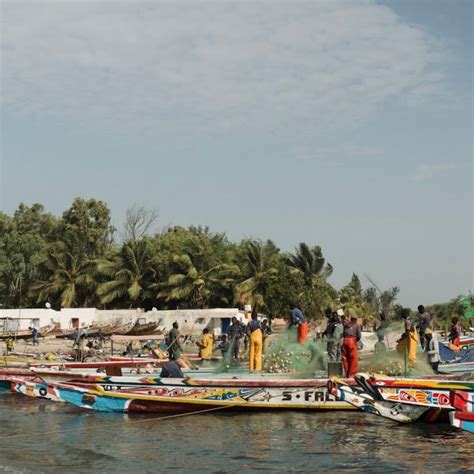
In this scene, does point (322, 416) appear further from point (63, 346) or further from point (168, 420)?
point (63, 346)

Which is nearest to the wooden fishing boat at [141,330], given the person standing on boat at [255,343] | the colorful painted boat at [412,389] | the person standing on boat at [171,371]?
the person standing on boat at [255,343]

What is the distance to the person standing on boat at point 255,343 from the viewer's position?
1758cm

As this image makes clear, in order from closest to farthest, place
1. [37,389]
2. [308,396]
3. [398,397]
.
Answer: [398,397] < [308,396] < [37,389]

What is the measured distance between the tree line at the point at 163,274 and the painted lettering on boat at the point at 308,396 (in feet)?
99.3

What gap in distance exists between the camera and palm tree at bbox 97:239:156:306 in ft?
172

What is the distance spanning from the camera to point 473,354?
819 inches

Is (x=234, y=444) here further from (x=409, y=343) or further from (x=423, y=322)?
(x=423, y=322)

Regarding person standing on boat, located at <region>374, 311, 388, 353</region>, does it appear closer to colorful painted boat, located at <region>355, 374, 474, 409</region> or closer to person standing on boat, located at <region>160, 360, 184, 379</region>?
colorful painted boat, located at <region>355, 374, 474, 409</region>

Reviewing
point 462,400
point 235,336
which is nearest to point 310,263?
point 235,336

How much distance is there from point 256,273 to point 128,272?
9855 mm

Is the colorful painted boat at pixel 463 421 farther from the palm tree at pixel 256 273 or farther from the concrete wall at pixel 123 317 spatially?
the palm tree at pixel 256 273

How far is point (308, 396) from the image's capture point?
1466cm

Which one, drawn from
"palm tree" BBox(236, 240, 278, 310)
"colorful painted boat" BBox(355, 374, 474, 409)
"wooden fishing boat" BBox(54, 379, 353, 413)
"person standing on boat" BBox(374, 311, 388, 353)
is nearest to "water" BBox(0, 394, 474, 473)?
"wooden fishing boat" BBox(54, 379, 353, 413)

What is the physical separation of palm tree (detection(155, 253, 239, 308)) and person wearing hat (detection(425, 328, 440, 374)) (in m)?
34.1
